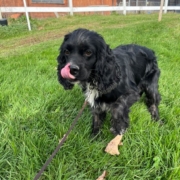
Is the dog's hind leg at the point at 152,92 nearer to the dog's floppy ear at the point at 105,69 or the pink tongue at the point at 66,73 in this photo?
the dog's floppy ear at the point at 105,69

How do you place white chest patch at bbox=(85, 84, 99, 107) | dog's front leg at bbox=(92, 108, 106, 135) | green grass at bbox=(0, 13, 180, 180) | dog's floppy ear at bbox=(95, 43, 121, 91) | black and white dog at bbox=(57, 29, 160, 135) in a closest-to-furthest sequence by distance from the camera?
green grass at bbox=(0, 13, 180, 180)
black and white dog at bbox=(57, 29, 160, 135)
dog's floppy ear at bbox=(95, 43, 121, 91)
white chest patch at bbox=(85, 84, 99, 107)
dog's front leg at bbox=(92, 108, 106, 135)

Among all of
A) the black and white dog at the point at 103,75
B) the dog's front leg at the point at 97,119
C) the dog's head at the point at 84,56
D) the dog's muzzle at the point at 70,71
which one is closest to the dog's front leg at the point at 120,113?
the black and white dog at the point at 103,75

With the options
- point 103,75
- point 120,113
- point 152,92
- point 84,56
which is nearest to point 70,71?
point 84,56

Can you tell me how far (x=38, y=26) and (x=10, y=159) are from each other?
354 inches

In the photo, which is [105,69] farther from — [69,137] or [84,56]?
[69,137]

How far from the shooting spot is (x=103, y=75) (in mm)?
2203

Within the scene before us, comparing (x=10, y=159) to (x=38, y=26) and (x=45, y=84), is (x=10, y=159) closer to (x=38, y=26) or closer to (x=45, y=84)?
(x=45, y=84)

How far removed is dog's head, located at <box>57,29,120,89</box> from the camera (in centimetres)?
196

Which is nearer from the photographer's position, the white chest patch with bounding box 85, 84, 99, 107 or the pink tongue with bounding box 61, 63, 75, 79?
the pink tongue with bounding box 61, 63, 75, 79

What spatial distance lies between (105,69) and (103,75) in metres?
0.06

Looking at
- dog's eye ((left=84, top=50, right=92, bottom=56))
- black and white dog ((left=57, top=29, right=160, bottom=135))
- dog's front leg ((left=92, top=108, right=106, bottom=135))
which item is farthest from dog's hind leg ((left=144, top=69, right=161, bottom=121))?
dog's eye ((left=84, top=50, right=92, bottom=56))

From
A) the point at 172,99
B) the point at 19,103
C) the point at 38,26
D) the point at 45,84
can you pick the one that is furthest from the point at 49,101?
the point at 38,26

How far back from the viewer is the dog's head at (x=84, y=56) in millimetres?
1957

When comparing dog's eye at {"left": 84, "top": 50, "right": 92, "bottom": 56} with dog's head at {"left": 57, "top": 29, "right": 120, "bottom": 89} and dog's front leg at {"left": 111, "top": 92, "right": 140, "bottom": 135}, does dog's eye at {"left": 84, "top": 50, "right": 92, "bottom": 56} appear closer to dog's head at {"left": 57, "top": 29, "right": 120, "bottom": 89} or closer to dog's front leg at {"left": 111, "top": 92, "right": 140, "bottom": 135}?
dog's head at {"left": 57, "top": 29, "right": 120, "bottom": 89}
